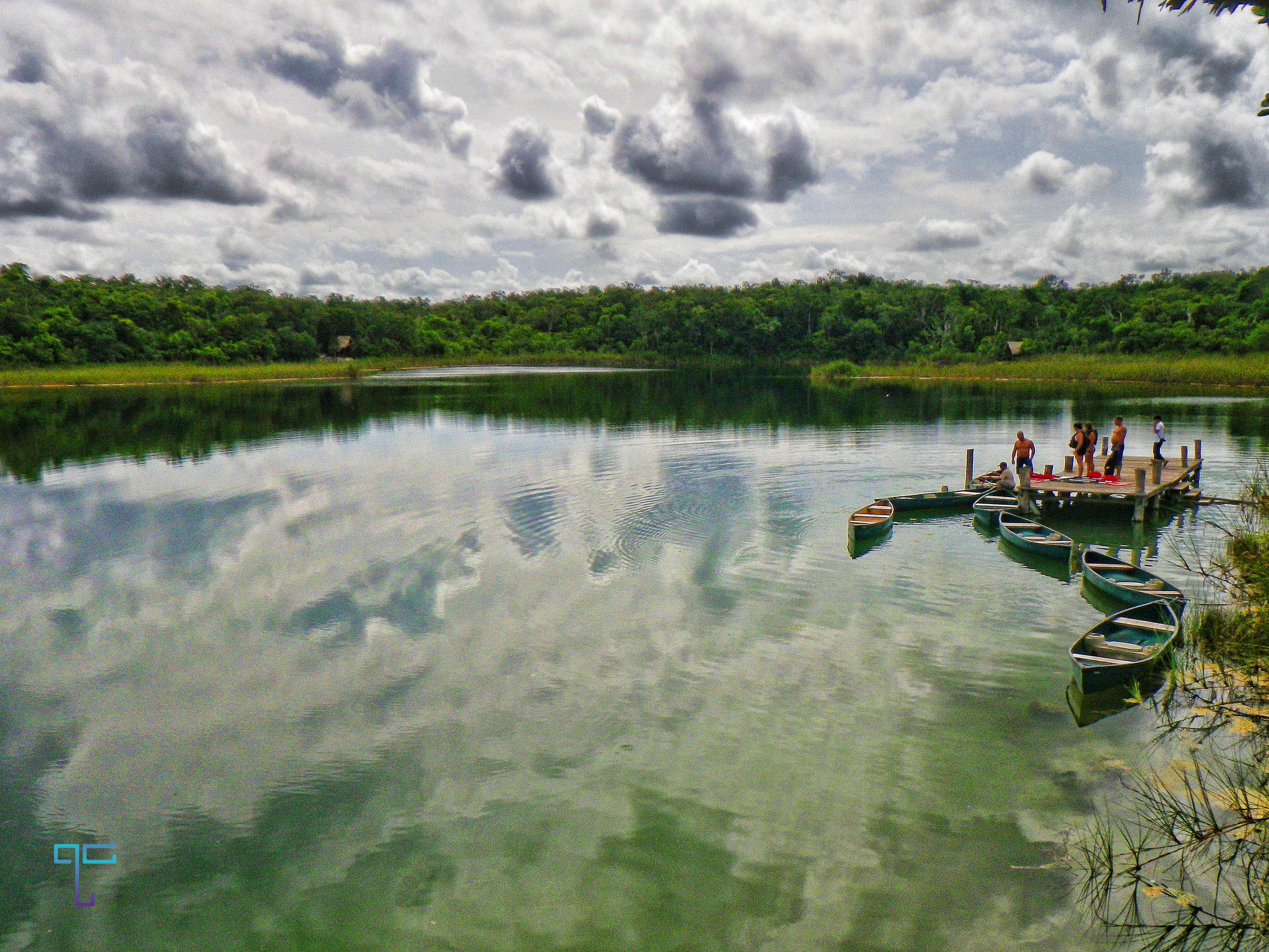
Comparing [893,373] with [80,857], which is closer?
[80,857]

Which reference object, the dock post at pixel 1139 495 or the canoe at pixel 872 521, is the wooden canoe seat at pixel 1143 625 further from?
the dock post at pixel 1139 495

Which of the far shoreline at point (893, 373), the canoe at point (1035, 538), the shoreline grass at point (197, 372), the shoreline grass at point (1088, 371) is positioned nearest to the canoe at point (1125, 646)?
the canoe at point (1035, 538)

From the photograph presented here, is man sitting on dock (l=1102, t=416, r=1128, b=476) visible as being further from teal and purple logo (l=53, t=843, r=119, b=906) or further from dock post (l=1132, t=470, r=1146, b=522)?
teal and purple logo (l=53, t=843, r=119, b=906)

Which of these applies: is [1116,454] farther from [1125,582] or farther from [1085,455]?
[1125,582]

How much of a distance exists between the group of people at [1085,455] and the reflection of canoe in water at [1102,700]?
1177 cm

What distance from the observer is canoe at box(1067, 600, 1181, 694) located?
32.3ft

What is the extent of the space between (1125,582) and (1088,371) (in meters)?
67.2

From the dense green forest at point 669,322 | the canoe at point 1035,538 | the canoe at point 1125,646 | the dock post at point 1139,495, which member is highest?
the dense green forest at point 669,322

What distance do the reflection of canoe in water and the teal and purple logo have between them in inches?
412

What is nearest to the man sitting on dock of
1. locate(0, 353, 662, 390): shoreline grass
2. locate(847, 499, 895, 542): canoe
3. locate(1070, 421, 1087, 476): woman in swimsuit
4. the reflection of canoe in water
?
locate(1070, 421, 1087, 476): woman in swimsuit

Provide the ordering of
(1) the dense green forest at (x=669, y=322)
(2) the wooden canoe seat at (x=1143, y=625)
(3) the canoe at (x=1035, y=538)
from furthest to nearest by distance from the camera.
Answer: (1) the dense green forest at (x=669, y=322) < (3) the canoe at (x=1035, y=538) < (2) the wooden canoe seat at (x=1143, y=625)

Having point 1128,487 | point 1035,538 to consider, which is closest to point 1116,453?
point 1128,487

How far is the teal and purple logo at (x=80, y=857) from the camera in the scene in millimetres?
7297

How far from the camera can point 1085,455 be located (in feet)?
72.7
